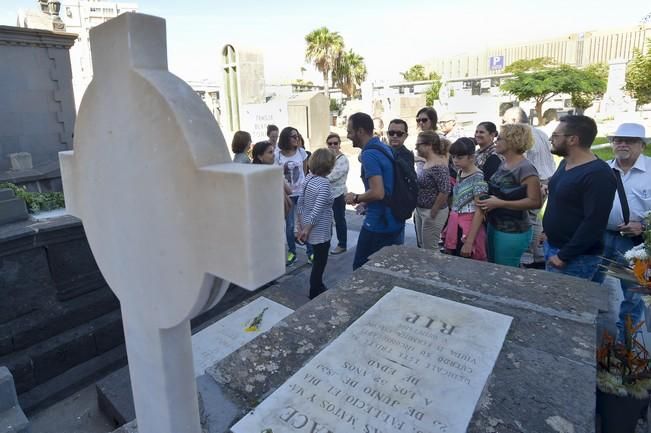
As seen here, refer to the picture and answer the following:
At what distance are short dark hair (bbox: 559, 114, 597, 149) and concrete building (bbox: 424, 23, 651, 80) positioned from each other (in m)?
56.1

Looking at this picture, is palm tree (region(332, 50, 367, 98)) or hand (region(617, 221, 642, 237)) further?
palm tree (region(332, 50, 367, 98))

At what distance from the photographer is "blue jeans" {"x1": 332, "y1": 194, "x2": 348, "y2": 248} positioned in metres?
5.64

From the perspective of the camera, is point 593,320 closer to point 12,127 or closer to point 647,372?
point 647,372

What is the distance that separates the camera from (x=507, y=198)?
338 cm

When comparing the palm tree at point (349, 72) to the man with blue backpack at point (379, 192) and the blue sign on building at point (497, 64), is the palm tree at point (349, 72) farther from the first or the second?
the blue sign on building at point (497, 64)

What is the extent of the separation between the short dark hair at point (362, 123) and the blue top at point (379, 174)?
22 centimetres

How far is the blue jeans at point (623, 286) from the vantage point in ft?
10.2

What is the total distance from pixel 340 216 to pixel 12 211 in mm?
3568

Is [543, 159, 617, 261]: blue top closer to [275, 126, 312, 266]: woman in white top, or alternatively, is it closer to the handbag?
the handbag

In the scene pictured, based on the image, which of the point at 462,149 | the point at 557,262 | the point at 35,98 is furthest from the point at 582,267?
the point at 35,98

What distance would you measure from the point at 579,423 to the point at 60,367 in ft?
12.2

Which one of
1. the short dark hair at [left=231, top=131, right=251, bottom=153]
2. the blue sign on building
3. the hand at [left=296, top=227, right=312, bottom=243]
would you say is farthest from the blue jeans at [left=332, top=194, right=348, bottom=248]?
the blue sign on building

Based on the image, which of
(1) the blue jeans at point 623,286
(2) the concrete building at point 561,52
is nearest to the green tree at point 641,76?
(1) the blue jeans at point 623,286

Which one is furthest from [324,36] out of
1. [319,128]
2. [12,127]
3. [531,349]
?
[531,349]
